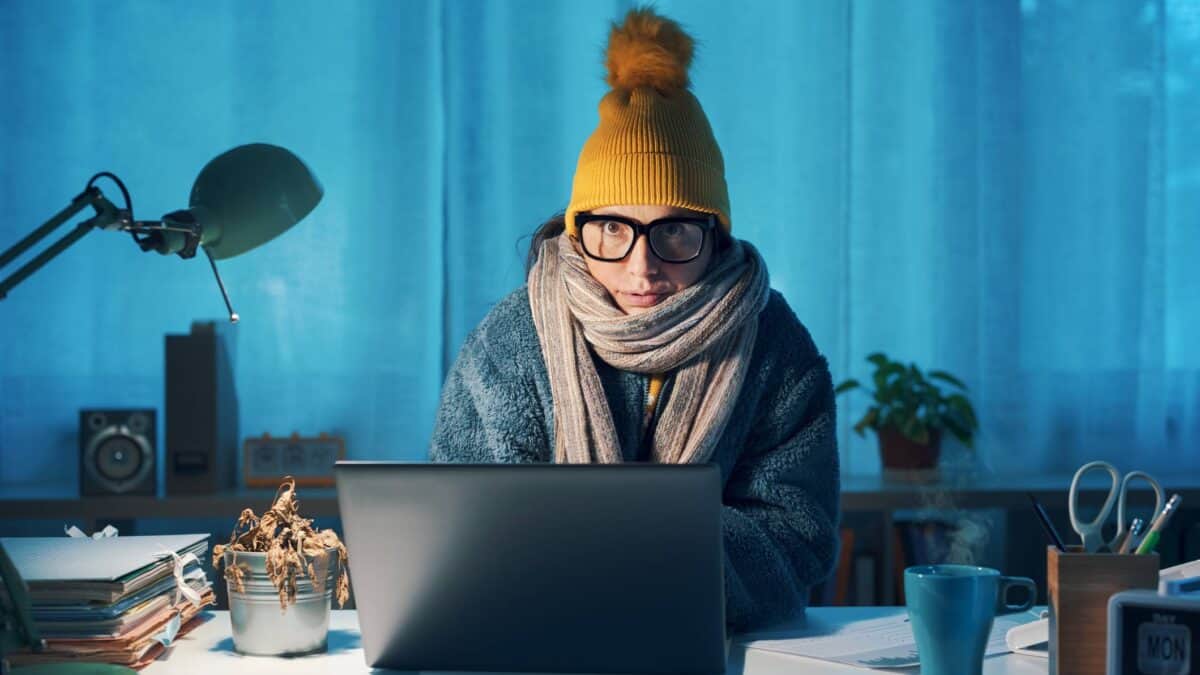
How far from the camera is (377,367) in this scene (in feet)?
9.71

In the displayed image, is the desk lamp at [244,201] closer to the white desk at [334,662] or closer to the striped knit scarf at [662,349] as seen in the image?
the white desk at [334,662]

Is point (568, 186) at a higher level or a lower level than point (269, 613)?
higher

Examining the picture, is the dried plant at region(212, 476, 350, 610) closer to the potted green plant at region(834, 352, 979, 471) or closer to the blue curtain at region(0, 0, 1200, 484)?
the blue curtain at region(0, 0, 1200, 484)

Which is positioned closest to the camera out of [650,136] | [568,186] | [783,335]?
[650,136]

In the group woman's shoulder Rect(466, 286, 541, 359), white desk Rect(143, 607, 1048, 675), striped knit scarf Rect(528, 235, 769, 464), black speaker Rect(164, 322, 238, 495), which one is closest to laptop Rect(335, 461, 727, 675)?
white desk Rect(143, 607, 1048, 675)

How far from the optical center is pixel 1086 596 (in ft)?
3.14

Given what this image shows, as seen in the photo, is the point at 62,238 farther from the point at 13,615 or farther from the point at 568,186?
the point at 568,186

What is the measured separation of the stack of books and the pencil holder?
815mm

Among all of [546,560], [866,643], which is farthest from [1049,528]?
[546,560]

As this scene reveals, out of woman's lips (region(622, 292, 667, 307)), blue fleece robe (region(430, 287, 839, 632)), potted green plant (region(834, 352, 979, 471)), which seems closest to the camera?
blue fleece robe (region(430, 287, 839, 632))

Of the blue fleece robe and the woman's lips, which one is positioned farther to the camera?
the woman's lips

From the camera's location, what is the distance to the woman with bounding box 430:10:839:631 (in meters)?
1.64

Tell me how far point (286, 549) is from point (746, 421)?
0.74 meters

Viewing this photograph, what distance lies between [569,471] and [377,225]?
207 cm
